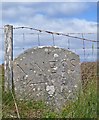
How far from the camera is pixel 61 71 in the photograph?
8.38 meters

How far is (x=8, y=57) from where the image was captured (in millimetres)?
8844

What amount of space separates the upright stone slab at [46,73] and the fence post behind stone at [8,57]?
300 millimetres

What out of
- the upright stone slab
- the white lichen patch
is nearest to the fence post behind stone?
the upright stone slab

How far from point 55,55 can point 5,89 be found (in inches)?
53.9

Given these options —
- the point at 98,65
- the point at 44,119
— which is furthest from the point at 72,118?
the point at 98,65

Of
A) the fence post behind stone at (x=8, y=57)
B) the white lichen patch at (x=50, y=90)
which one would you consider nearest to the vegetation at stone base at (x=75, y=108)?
the white lichen patch at (x=50, y=90)

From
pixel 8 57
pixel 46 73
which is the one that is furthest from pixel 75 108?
pixel 8 57

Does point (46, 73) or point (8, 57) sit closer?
point (46, 73)

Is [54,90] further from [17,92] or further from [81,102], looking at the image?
[81,102]

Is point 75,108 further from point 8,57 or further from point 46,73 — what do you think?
point 8,57

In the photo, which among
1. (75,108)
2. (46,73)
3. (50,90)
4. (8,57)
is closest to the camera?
(75,108)

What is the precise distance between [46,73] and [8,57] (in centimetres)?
107

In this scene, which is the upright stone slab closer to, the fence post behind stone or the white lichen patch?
the white lichen patch

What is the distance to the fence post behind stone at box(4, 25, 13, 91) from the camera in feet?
28.6
